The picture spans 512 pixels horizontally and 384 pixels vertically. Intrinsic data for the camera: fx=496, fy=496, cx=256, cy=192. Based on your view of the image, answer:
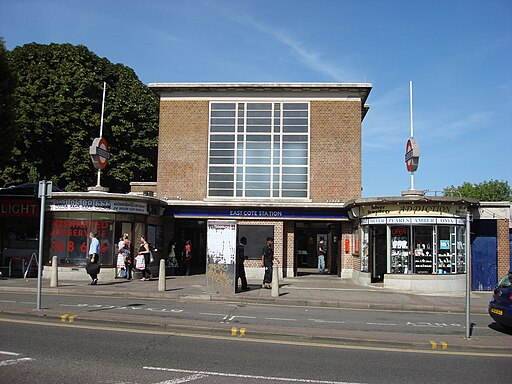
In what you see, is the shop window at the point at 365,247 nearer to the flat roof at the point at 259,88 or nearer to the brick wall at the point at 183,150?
the flat roof at the point at 259,88

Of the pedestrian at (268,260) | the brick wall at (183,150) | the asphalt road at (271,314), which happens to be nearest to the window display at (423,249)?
the asphalt road at (271,314)

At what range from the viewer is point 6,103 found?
20.0 metres

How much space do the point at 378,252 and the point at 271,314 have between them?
1036 centimetres

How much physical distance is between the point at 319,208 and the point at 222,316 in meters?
13.1

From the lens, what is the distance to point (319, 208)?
24.4 m

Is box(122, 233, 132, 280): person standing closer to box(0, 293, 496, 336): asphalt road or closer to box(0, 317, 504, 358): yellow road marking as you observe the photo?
box(0, 293, 496, 336): asphalt road

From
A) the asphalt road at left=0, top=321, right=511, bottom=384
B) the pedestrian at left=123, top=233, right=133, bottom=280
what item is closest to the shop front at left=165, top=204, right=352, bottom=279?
the pedestrian at left=123, top=233, right=133, bottom=280

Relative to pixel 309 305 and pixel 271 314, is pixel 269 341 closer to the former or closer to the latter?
pixel 271 314

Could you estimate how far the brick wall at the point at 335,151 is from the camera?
25.1m

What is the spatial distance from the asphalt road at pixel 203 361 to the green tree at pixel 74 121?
22876 mm

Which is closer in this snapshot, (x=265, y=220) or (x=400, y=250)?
(x=400, y=250)

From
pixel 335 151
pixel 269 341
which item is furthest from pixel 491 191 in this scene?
pixel 269 341

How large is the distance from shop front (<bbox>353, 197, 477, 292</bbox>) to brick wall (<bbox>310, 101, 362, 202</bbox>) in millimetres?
4491

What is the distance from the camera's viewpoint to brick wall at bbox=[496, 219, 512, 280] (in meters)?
21.1
